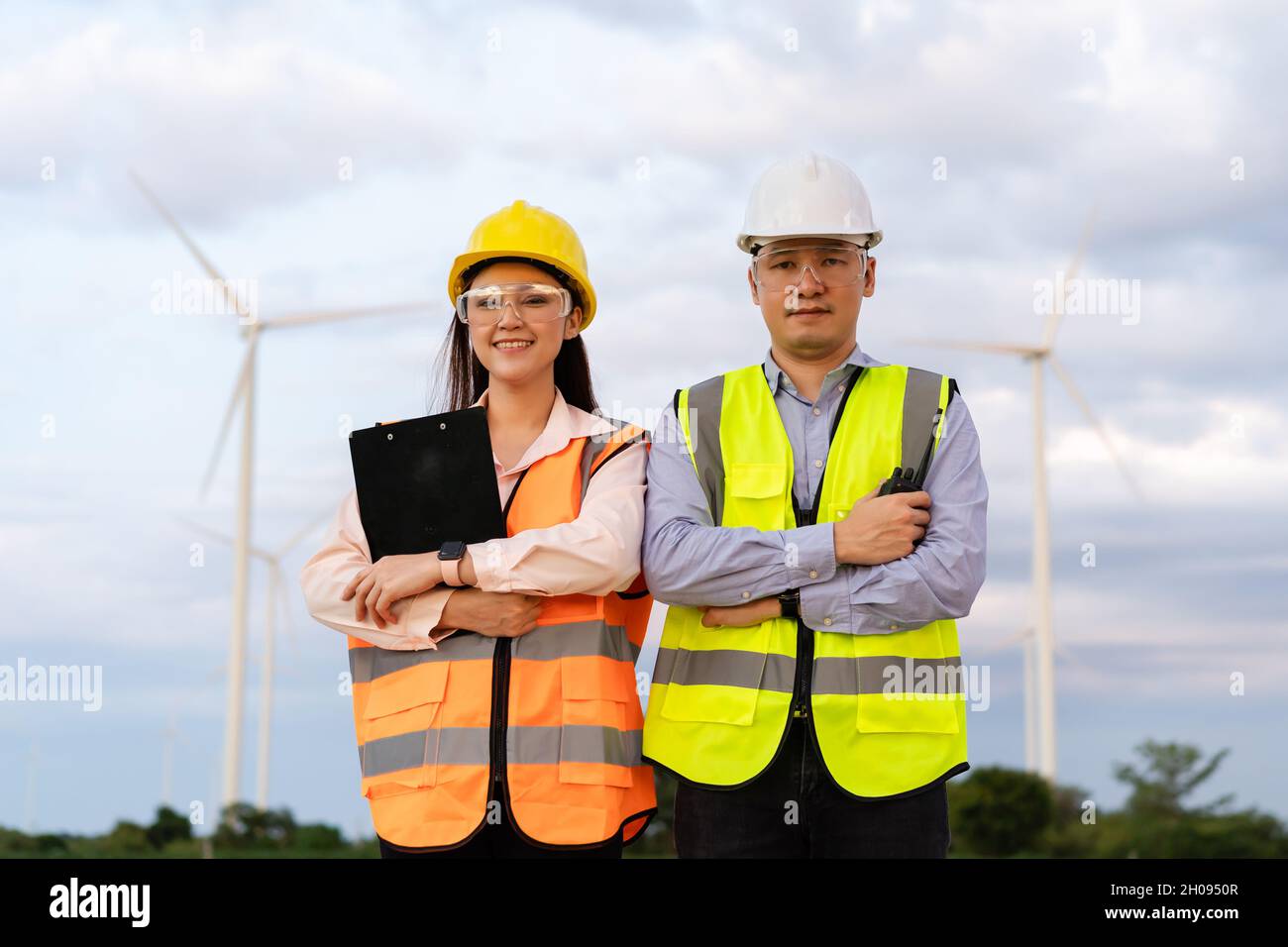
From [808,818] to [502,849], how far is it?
47.7 inches

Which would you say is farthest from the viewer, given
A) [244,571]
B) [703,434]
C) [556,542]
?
[244,571]

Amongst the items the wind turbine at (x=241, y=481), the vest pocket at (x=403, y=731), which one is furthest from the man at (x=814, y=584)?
the wind turbine at (x=241, y=481)

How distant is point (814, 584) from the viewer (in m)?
5.70

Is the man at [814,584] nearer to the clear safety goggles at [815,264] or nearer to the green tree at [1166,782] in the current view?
the clear safety goggles at [815,264]

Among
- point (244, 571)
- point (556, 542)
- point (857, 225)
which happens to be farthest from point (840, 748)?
point (244, 571)

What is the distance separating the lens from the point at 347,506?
6285 mm

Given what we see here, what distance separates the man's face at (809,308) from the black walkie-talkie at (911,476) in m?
0.56

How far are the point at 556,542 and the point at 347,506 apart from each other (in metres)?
1.12
